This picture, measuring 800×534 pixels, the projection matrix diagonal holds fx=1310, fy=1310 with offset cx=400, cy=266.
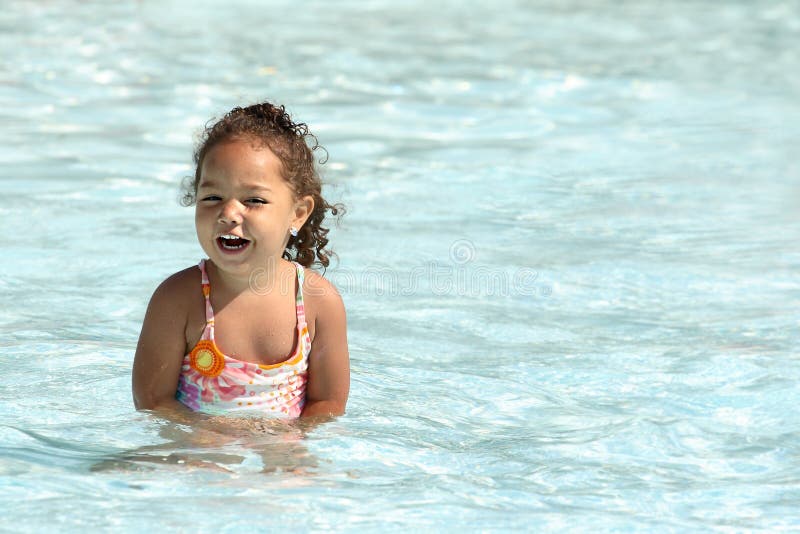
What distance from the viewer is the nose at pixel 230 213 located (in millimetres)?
3279

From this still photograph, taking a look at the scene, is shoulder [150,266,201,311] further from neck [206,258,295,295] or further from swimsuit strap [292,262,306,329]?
swimsuit strap [292,262,306,329]

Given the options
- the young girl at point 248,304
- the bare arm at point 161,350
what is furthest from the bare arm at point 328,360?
the bare arm at point 161,350

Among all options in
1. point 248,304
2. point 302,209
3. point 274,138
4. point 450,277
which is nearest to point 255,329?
point 248,304

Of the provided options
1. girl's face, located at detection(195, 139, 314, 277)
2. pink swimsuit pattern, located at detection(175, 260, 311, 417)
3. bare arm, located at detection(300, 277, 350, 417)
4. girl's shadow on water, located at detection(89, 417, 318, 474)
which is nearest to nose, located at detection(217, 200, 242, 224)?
girl's face, located at detection(195, 139, 314, 277)

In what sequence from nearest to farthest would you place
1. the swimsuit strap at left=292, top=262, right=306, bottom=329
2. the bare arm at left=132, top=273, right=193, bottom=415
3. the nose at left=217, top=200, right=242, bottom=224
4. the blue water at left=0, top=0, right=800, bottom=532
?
the blue water at left=0, top=0, right=800, bottom=532 < the nose at left=217, top=200, right=242, bottom=224 < the bare arm at left=132, top=273, right=193, bottom=415 < the swimsuit strap at left=292, top=262, right=306, bottom=329

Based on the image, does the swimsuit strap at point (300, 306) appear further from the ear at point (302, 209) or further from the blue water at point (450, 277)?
the blue water at point (450, 277)

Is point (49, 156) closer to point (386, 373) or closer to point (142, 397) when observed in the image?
point (386, 373)

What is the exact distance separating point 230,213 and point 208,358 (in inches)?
16.3


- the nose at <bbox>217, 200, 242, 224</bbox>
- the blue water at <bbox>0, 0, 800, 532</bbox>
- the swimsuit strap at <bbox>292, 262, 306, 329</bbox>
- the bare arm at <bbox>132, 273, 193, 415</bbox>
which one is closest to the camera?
the blue water at <bbox>0, 0, 800, 532</bbox>

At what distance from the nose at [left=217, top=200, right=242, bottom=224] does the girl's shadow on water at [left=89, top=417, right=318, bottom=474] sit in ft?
1.75

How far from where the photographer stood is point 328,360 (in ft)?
11.6

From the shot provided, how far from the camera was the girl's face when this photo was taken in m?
3.31

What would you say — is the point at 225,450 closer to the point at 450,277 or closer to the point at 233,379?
the point at 233,379

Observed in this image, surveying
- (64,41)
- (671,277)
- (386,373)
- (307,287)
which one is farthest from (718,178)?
(64,41)
